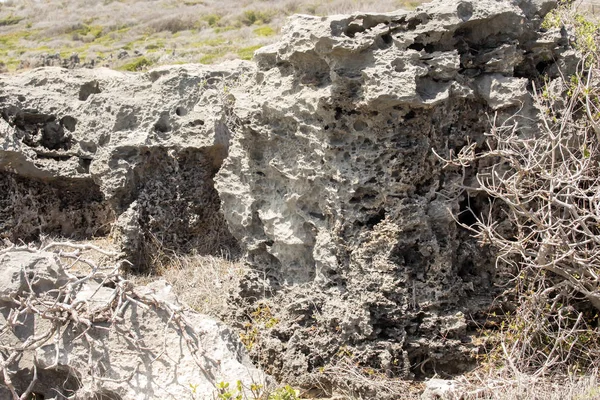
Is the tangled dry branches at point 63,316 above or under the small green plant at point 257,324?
above

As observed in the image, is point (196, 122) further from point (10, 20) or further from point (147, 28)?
point (10, 20)

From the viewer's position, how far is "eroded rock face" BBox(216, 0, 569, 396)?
13.3 feet

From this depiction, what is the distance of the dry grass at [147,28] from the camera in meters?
19.0

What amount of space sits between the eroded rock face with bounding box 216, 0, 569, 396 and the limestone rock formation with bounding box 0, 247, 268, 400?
0.76 m

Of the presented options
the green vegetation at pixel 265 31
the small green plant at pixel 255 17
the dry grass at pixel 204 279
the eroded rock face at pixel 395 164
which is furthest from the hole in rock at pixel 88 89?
the small green plant at pixel 255 17

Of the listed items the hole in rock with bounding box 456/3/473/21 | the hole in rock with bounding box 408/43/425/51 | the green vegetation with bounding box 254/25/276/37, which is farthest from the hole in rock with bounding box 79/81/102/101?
the green vegetation with bounding box 254/25/276/37

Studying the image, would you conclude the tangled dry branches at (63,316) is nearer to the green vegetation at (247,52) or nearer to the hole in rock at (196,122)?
the hole in rock at (196,122)

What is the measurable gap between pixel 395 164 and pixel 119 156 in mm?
3344

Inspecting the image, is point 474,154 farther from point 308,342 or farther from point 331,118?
point 308,342

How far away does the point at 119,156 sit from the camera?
20.8 feet

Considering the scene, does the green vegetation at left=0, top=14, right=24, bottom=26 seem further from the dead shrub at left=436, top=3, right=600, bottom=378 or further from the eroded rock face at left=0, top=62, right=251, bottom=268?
the dead shrub at left=436, top=3, right=600, bottom=378

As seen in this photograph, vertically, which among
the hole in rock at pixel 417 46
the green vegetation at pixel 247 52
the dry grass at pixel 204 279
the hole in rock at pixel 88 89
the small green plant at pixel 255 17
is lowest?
the small green plant at pixel 255 17

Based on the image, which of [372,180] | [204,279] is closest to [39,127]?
[204,279]

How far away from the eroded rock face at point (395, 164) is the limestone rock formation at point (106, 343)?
764 millimetres
